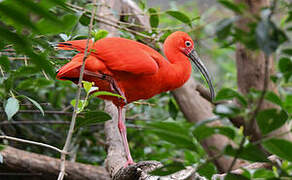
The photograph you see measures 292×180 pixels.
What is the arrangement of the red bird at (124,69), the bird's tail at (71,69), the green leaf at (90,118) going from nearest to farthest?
the green leaf at (90,118) < the bird's tail at (71,69) < the red bird at (124,69)

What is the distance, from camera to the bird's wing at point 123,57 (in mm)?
2199

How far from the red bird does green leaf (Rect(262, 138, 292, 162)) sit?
1.42m

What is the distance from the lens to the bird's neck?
8.11 ft

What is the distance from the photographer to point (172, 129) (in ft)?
2.50

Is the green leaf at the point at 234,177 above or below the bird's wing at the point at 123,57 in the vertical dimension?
below

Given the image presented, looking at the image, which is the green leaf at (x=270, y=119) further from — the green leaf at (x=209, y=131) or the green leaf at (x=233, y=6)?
the green leaf at (x=233, y=6)

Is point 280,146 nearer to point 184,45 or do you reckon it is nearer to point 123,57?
point 123,57

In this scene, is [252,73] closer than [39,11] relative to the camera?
No

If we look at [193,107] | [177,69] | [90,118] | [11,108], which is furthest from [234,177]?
[193,107]

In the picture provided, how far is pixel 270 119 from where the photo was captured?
77 cm

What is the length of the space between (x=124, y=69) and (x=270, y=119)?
1.50 m

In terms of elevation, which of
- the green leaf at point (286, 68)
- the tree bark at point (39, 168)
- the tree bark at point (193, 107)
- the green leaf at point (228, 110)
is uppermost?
the green leaf at point (286, 68)

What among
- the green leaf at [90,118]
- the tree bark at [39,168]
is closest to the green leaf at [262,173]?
the green leaf at [90,118]

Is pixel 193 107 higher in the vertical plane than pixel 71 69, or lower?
lower
